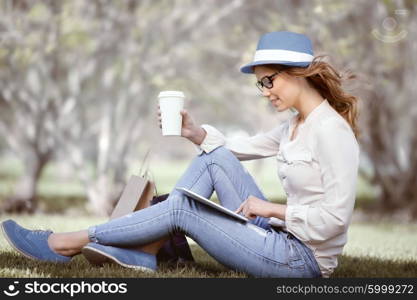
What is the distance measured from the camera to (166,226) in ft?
10.7

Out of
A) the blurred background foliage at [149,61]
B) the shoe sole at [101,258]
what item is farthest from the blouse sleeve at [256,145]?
the blurred background foliage at [149,61]

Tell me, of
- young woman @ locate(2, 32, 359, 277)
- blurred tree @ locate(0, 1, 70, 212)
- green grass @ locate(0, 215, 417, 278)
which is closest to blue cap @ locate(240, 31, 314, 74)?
young woman @ locate(2, 32, 359, 277)

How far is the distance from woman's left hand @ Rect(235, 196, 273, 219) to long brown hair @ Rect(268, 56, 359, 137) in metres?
0.59

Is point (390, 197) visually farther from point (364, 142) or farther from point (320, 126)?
point (320, 126)

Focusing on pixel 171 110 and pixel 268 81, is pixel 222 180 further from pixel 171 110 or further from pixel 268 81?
pixel 268 81

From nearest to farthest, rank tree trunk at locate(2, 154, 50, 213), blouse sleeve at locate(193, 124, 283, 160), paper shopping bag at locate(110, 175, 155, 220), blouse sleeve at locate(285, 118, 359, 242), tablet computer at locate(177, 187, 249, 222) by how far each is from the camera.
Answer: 1. blouse sleeve at locate(285, 118, 359, 242)
2. tablet computer at locate(177, 187, 249, 222)
3. paper shopping bag at locate(110, 175, 155, 220)
4. blouse sleeve at locate(193, 124, 283, 160)
5. tree trunk at locate(2, 154, 50, 213)

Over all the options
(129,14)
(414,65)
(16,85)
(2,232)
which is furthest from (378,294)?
(16,85)

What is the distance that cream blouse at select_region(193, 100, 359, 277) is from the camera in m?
3.02

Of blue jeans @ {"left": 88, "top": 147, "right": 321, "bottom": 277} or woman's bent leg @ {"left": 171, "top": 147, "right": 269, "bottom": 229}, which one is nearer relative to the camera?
blue jeans @ {"left": 88, "top": 147, "right": 321, "bottom": 277}

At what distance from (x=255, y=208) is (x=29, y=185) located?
7336 mm

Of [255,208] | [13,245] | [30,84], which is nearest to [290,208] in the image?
[255,208]

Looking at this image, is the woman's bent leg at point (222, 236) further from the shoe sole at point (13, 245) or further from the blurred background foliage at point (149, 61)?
the blurred background foliage at point (149, 61)

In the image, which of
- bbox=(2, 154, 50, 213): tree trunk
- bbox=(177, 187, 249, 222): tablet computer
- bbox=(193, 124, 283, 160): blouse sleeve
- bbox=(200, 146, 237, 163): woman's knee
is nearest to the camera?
bbox=(177, 187, 249, 222): tablet computer

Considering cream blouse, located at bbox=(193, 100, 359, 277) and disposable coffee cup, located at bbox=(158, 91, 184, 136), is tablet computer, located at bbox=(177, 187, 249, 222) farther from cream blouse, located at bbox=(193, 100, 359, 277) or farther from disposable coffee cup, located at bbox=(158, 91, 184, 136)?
disposable coffee cup, located at bbox=(158, 91, 184, 136)
